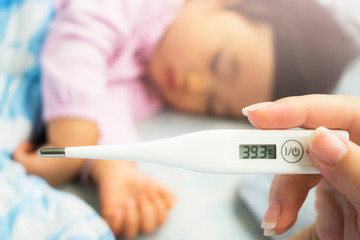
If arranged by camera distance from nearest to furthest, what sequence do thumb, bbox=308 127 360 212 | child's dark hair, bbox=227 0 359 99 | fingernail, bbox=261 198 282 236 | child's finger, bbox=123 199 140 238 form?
thumb, bbox=308 127 360 212, fingernail, bbox=261 198 282 236, child's finger, bbox=123 199 140 238, child's dark hair, bbox=227 0 359 99

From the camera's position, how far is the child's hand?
53 cm

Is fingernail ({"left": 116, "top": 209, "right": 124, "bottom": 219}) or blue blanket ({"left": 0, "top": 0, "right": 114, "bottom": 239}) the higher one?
blue blanket ({"left": 0, "top": 0, "right": 114, "bottom": 239})

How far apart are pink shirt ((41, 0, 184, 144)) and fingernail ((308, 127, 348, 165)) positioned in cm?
42

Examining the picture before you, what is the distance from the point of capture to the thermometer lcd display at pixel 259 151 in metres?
0.33

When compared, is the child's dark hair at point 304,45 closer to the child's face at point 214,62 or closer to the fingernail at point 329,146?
the child's face at point 214,62

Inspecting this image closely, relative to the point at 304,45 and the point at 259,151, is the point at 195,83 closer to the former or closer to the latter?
the point at 304,45

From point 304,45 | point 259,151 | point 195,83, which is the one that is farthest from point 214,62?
point 259,151

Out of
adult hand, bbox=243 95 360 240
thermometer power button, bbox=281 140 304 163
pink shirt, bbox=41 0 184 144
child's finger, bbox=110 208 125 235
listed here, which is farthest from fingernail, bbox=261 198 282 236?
pink shirt, bbox=41 0 184 144

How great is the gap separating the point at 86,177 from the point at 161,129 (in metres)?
0.17

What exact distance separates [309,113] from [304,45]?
0.37m

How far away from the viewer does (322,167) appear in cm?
32

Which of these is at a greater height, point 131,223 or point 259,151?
point 259,151

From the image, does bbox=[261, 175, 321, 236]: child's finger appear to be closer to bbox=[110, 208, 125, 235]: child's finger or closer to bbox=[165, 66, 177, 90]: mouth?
bbox=[110, 208, 125, 235]: child's finger

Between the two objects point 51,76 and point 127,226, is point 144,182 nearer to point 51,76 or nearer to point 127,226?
point 127,226
